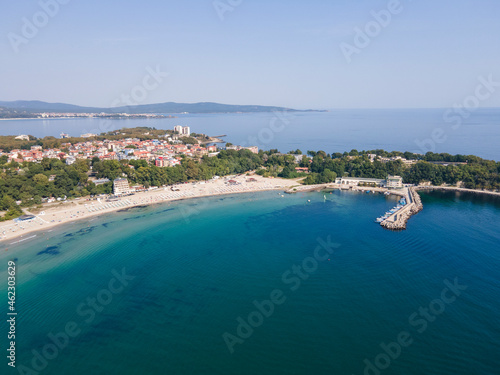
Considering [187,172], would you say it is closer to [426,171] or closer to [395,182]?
[395,182]

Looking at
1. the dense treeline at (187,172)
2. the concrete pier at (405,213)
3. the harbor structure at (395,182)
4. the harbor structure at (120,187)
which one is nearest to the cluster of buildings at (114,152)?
the dense treeline at (187,172)

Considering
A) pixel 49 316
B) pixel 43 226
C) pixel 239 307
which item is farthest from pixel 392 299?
pixel 43 226

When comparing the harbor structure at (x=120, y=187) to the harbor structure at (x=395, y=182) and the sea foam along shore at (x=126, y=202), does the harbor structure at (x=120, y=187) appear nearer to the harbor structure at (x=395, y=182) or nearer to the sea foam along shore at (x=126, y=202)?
the sea foam along shore at (x=126, y=202)

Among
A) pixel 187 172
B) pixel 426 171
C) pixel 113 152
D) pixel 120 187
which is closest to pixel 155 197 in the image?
pixel 120 187

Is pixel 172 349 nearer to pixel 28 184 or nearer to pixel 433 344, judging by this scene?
pixel 433 344

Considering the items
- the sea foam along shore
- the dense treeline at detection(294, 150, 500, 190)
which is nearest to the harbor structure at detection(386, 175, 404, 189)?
the dense treeline at detection(294, 150, 500, 190)

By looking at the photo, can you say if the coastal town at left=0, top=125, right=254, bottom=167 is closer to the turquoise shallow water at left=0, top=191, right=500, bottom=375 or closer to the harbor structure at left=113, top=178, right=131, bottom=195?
the harbor structure at left=113, top=178, right=131, bottom=195
